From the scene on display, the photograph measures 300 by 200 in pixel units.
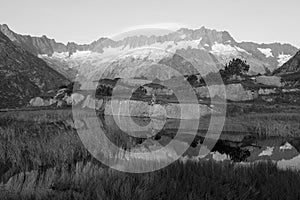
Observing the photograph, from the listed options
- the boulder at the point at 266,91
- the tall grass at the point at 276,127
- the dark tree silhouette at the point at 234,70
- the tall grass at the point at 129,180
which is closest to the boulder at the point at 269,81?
the boulder at the point at 266,91

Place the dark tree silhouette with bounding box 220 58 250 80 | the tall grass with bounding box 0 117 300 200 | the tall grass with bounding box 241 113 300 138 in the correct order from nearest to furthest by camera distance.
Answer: the tall grass with bounding box 0 117 300 200
the tall grass with bounding box 241 113 300 138
the dark tree silhouette with bounding box 220 58 250 80

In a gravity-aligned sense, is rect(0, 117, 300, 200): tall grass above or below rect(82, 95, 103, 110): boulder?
above

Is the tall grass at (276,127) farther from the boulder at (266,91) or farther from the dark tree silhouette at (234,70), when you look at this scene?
the dark tree silhouette at (234,70)

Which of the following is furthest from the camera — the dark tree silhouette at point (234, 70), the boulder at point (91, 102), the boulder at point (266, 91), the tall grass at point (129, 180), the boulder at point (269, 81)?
the dark tree silhouette at point (234, 70)

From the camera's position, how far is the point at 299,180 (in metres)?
13.4

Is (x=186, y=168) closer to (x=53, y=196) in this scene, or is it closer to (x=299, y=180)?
(x=299, y=180)

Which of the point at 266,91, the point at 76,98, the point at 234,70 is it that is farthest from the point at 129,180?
the point at 234,70

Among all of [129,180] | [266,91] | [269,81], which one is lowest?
[129,180]

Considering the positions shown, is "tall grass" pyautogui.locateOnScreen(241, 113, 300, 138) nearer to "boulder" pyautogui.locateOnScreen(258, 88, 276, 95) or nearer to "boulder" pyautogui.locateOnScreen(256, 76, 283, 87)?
"boulder" pyautogui.locateOnScreen(258, 88, 276, 95)

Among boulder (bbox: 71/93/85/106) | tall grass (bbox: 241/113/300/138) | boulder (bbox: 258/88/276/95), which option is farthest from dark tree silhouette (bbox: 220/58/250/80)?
tall grass (bbox: 241/113/300/138)

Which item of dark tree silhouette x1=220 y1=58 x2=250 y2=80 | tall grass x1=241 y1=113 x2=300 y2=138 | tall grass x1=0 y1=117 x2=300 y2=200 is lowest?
tall grass x1=241 y1=113 x2=300 y2=138

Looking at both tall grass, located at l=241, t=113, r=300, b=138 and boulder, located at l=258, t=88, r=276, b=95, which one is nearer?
tall grass, located at l=241, t=113, r=300, b=138

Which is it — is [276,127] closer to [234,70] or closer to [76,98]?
[76,98]

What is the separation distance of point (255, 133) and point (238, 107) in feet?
103
